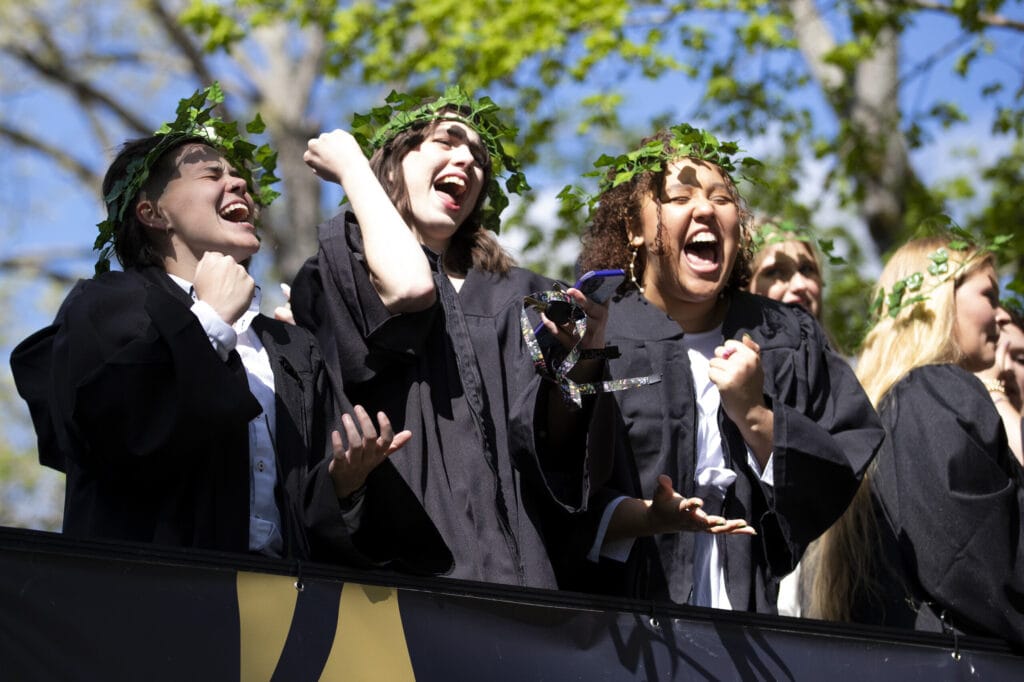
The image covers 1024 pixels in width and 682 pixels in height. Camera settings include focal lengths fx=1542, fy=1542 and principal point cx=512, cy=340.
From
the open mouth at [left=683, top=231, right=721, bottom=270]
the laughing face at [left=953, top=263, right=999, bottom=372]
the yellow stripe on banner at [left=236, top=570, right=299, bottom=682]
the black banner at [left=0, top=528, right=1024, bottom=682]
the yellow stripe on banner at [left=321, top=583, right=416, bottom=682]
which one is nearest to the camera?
the black banner at [left=0, top=528, right=1024, bottom=682]

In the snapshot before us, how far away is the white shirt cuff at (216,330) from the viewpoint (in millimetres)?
3420

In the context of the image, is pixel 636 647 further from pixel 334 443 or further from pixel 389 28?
pixel 389 28

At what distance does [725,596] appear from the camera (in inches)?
161

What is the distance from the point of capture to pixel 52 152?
698 inches

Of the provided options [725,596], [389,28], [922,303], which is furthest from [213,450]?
[389,28]

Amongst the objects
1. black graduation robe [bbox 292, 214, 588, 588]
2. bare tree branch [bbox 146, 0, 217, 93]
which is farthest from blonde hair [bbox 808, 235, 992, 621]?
bare tree branch [bbox 146, 0, 217, 93]

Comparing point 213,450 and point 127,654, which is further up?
point 213,450

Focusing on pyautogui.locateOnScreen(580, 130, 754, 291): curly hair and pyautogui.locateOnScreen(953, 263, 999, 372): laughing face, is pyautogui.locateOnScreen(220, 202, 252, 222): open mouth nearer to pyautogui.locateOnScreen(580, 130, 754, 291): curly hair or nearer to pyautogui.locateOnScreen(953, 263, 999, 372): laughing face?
pyautogui.locateOnScreen(580, 130, 754, 291): curly hair

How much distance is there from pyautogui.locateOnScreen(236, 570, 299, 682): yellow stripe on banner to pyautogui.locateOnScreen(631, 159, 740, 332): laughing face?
1777 millimetres

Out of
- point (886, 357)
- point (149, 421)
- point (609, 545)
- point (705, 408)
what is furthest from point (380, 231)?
point (886, 357)

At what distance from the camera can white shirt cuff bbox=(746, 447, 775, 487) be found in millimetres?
3886

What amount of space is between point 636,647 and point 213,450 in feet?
3.42

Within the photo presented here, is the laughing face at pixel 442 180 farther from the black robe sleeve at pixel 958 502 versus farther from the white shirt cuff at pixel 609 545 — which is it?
the black robe sleeve at pixel 958 502

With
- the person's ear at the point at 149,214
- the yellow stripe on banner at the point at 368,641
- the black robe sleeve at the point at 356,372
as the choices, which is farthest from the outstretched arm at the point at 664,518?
the person's ear at the point at 149,214
